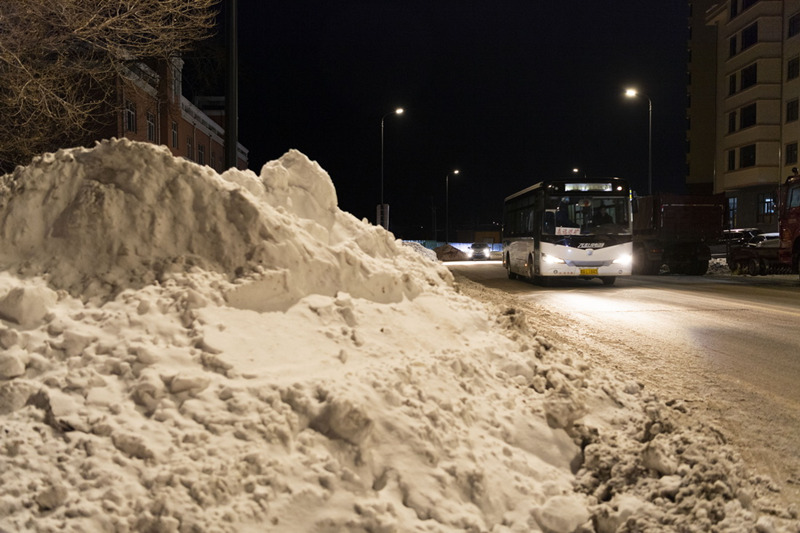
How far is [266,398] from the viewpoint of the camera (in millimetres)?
3783

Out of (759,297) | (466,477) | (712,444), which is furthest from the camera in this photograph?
(759,297)

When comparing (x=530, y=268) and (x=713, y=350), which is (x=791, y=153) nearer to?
(x=530, y=268)

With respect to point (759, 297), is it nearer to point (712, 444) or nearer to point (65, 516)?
point (712, 444)

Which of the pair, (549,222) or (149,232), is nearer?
(149,232)

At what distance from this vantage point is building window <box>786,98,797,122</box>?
142ft

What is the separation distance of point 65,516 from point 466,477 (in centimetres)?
203

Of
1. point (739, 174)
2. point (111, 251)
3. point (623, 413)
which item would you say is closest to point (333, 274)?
point (111, 251)

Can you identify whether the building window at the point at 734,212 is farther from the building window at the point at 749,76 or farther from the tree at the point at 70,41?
the tree at the point at 70,41

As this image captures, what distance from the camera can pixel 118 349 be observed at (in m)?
4.08

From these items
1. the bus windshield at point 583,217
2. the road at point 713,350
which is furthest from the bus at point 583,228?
the road at point 713,350

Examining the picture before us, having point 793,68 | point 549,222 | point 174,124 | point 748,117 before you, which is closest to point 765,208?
point 748,117

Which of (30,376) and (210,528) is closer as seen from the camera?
(210,528)

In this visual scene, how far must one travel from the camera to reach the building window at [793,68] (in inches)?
1687

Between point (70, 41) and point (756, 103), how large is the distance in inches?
1864
